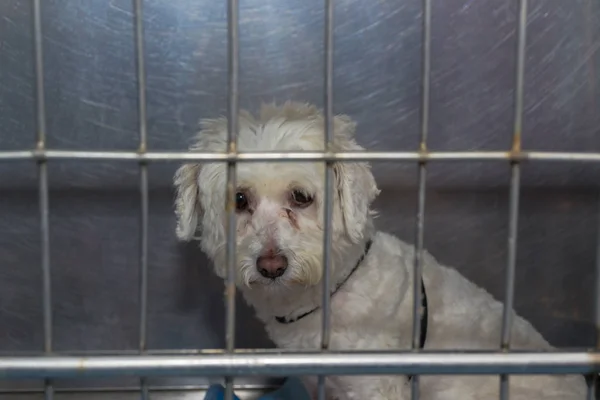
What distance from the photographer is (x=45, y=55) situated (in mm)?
1536

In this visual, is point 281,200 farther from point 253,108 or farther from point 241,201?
point 253,108

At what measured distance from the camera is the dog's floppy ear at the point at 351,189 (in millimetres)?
1218

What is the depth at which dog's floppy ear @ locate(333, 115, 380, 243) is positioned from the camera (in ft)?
4.00

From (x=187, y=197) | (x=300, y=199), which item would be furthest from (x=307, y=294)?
(x=187, y=197)

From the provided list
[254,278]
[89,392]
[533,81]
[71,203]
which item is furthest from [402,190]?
[89,392]

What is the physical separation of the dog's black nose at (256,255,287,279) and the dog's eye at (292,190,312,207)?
13cm

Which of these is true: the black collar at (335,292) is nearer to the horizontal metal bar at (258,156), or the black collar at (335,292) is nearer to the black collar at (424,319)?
the black collar at (424,319)

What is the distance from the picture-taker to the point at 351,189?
123 centimetres

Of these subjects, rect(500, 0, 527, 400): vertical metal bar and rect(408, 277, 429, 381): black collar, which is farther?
rect(408, 277, 429, 381): black collar

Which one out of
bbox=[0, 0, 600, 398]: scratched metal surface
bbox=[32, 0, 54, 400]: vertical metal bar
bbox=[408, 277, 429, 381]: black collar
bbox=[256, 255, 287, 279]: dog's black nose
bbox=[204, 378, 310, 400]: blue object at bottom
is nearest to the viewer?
bbox=[32, 0, 54, 400]: vertical metal bar

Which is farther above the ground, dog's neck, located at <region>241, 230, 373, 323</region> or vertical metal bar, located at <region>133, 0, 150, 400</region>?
vertical metal bar, located at <region>133, 0, 150, 400</region>

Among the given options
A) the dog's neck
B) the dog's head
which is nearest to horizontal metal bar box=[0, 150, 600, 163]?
the dog's head

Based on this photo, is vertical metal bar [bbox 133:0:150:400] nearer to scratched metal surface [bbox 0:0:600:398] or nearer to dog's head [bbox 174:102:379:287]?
dog's head [bbox 174:102:379:287]

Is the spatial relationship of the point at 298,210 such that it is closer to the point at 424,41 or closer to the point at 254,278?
the point at 254,278
